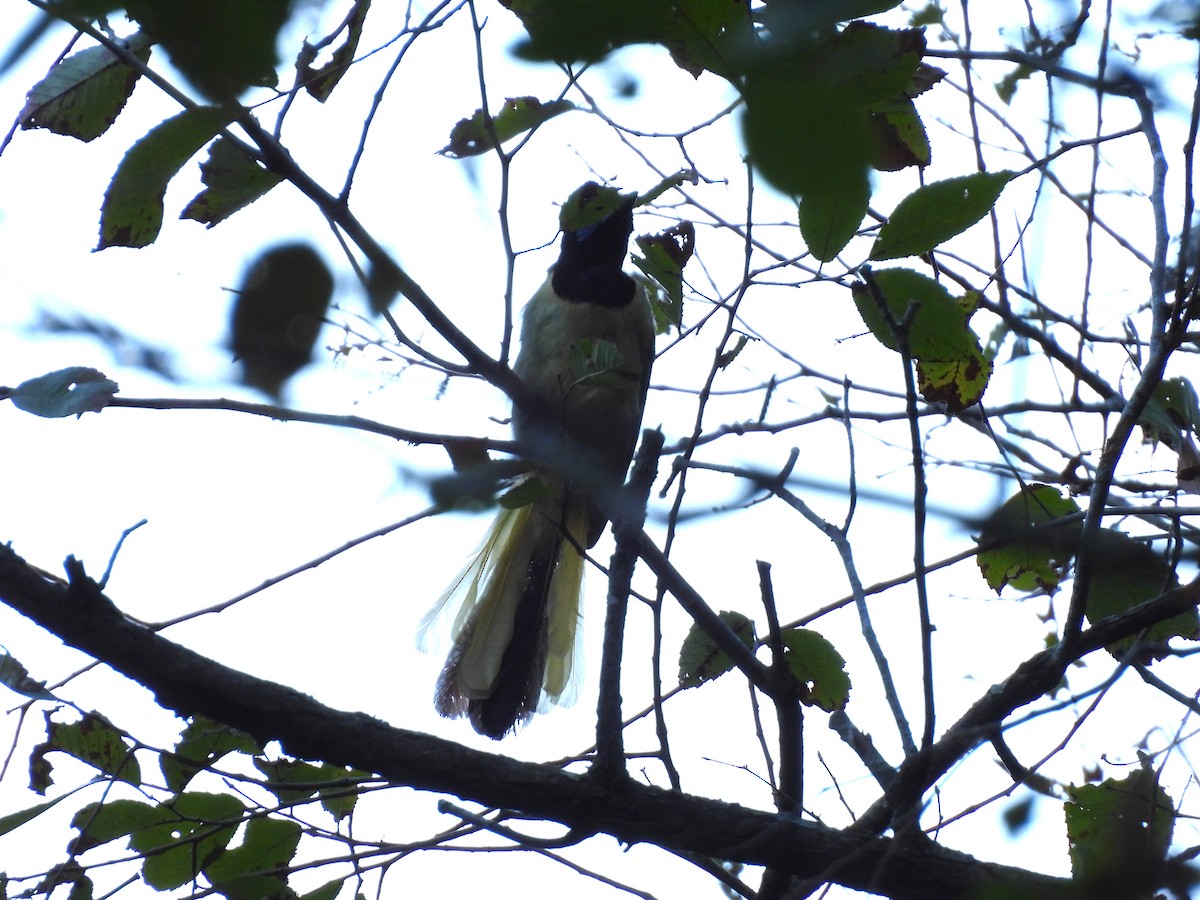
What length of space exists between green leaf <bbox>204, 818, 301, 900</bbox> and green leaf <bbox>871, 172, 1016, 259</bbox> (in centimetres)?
118

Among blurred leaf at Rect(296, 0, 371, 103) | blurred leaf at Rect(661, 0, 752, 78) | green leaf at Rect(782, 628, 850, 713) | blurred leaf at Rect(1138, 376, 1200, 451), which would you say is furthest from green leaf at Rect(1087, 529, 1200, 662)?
blurred leaf at Rect(296, 0, 371, 103)

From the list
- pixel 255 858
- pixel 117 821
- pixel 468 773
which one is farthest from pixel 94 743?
pixel 468 773

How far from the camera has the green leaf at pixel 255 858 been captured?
1751 mm

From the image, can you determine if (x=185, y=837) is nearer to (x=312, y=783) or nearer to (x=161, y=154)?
(x=312, y=783)

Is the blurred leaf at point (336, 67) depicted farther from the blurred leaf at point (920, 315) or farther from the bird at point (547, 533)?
the bird at point (547, 533)

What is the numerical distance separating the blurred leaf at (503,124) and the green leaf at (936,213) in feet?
1.27

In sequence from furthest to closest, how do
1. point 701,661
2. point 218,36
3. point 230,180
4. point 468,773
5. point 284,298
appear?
point 701,661
point 468,773
point 230,180
point 284,298
point 218,36

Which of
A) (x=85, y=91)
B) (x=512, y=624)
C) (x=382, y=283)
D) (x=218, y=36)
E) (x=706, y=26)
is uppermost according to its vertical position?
(x=512, y=624)

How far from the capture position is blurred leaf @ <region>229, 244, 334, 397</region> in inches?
20.5

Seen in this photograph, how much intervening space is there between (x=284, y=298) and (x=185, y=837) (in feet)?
4.75

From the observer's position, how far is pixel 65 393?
4.16 ft

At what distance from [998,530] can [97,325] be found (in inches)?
19.8

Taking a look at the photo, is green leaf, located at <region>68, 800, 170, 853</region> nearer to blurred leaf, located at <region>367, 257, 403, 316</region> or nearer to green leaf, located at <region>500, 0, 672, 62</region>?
blurred leaf, located at <region>367, 257, 403, 316</region>

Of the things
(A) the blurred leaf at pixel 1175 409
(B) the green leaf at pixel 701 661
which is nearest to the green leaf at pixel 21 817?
(B) the green leaf at pixel 701 661
